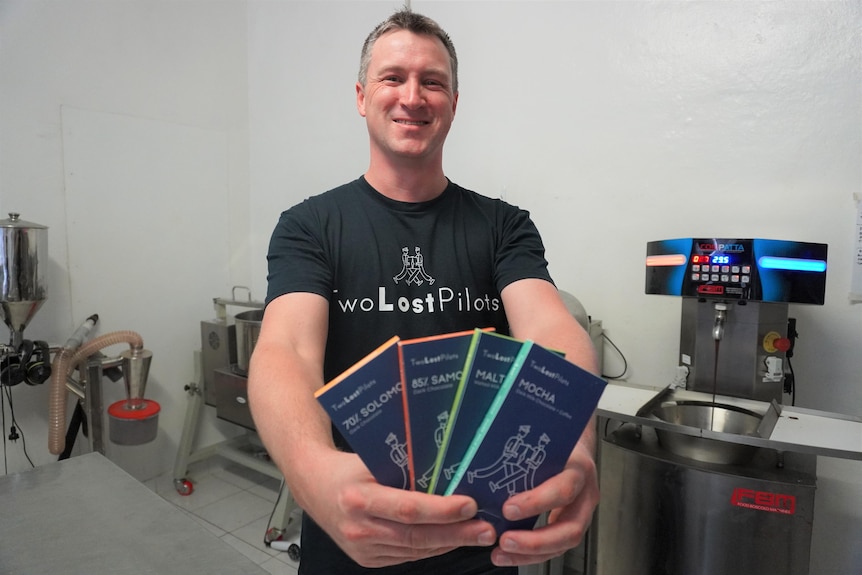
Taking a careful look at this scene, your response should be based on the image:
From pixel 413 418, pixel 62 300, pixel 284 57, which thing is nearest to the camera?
pixel 413 418

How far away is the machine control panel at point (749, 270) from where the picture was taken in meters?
1.35

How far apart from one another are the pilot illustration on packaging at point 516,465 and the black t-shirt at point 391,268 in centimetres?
46

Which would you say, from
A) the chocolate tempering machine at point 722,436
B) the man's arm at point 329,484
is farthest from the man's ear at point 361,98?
Result: the chocolate tempering machine at point 722,436

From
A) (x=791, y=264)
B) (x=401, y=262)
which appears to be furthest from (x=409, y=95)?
(x=791, y=264)

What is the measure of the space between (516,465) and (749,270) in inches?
47.8

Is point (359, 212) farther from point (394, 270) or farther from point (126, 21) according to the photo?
point (126, 21)

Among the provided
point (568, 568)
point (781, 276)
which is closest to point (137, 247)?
point (568, 568)

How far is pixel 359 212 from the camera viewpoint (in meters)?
0.97

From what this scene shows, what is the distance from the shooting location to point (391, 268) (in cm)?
93

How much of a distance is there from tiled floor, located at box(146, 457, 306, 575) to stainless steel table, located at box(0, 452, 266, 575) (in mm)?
1009

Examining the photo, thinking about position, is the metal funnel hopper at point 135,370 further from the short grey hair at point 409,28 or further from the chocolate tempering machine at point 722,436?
the chocolate tempering machine at point 722,436

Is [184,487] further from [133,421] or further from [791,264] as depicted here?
[791,264]

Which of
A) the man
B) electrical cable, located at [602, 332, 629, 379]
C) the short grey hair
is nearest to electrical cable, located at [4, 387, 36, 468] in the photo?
the man

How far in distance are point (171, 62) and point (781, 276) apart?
9.36ft
